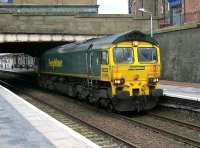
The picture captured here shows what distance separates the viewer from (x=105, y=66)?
1889cm

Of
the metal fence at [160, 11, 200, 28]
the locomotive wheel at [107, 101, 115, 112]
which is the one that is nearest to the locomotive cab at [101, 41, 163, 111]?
the locomotive wheel at [107, 101, 115, 112]

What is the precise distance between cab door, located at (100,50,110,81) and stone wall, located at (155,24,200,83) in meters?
13.3

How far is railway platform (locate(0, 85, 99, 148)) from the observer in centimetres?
1079

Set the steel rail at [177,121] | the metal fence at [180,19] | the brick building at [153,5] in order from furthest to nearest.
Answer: the brick building at [153,5] → the metal fence at [180,19] → the steel rail at [177,121]

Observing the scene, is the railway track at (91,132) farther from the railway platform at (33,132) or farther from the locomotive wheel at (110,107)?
the locomotive wheel at (110,107)

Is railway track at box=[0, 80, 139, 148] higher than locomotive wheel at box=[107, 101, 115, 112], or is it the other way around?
locomotive wheel at box=[107, 101, 115, 112]

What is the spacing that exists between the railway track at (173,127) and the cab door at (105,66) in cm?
194

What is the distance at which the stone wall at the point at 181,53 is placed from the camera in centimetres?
3133

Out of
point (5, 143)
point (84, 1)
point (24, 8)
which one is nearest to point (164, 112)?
point (5, 143)

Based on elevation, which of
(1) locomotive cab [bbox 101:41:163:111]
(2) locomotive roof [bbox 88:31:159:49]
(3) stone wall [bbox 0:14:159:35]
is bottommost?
(1) locomotive cab [bbox 101:41:163:111]

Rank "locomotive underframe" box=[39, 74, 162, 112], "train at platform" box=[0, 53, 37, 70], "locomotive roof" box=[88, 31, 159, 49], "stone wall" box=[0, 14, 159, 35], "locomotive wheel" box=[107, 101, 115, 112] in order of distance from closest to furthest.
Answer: "locomotive underframe" box=[39, 74, 162, 112] → "locomotive roof" box=[88, 31, 159, 49] → "locomotive wheel" box=[107, 101, 115, 112] → "stone wall" box=[0, 14, 159, 35] → "train at platform" box=[0, 53, 37, 70]

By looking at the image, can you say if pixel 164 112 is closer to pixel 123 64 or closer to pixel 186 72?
pixel 123 64

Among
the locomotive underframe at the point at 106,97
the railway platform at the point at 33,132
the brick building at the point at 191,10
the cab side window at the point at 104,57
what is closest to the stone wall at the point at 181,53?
the brick building at the point at 191,10

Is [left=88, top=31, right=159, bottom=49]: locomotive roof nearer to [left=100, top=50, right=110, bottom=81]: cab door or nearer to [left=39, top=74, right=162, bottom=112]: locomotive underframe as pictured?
[left=100, top=50, right=110, bottom=81]: cab door
